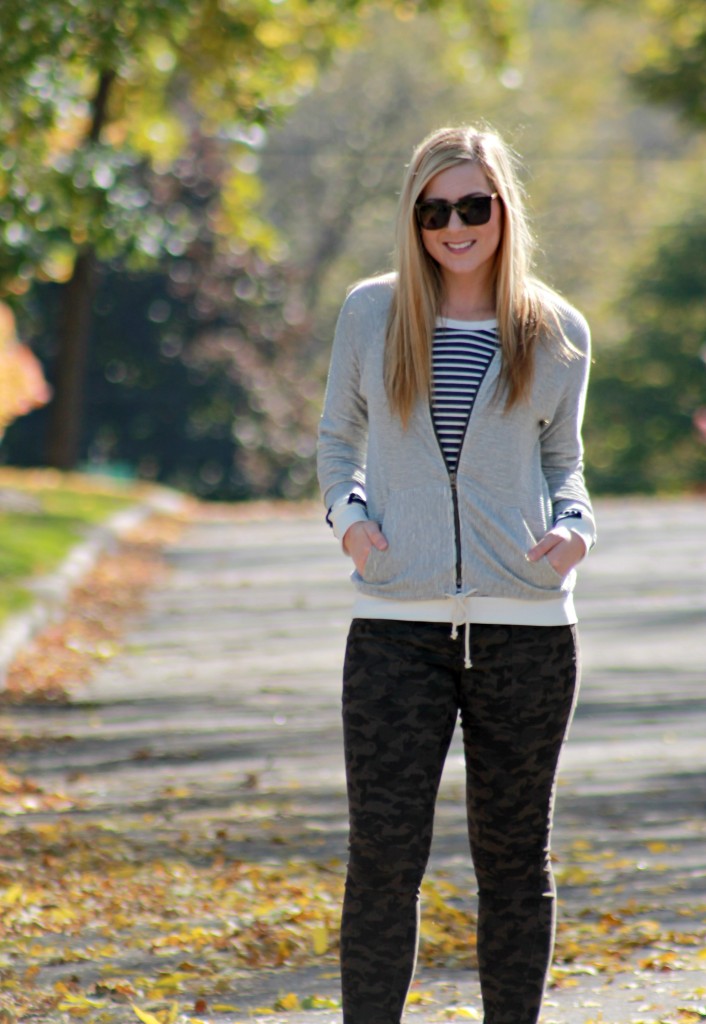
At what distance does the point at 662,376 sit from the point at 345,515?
30.0 metres

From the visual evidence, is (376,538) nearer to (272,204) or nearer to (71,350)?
(71,350)

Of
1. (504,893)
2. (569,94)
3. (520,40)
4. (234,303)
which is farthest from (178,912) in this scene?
(569,94)

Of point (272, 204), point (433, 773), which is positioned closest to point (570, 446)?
point (433, 773)

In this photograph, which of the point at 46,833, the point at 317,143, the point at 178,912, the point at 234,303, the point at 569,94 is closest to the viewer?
the point at 178,912

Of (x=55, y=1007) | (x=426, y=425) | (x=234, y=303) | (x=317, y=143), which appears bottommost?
(x=55, y=1007)

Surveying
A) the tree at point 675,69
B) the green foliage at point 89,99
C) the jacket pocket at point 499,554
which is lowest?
the jacket pocket at point 499,554

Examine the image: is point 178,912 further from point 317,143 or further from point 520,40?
point 317,143

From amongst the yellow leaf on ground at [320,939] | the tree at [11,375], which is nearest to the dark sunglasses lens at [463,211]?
the yellow leaf on ground at [320,939]

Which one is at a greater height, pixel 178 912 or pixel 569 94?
pixel 569 94

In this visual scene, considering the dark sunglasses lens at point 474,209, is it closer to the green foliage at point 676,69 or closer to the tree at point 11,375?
the tree at point 11,375

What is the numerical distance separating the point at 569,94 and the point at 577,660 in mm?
49378

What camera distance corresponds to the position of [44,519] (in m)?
15.8

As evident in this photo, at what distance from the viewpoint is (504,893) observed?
138 inches

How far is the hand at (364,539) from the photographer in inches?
132
